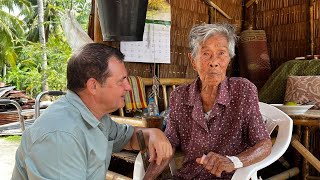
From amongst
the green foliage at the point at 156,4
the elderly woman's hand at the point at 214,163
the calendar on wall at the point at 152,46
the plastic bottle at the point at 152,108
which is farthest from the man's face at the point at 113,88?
the green foliage at the point at 156,4

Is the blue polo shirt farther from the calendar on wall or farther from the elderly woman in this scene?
the calendar on wall

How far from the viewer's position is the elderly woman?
1.71 meters

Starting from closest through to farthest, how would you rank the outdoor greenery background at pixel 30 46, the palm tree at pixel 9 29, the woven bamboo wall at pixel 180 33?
the woven bamboo wall at pixel 180 33
the outdoor greenery background at pixel 30 46
the palm tree at pixel 9 29

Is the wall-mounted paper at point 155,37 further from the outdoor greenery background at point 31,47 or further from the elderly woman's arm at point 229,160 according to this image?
the outdoor greenery background at point 31,47

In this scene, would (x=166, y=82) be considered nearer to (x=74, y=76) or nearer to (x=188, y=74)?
(x=188, y=74)

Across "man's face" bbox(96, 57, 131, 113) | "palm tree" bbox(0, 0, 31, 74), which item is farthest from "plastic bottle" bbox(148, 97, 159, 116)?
"palm tree" bbox(0, 0, 31, 74)

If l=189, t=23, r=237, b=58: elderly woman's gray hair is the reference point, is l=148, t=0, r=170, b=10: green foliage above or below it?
above

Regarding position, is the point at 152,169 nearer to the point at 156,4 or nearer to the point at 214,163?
the point at 214,163

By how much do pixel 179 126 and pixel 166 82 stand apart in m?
1.52

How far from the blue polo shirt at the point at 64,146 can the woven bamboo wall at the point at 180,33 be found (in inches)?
87.2

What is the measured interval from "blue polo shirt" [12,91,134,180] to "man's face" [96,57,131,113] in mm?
87

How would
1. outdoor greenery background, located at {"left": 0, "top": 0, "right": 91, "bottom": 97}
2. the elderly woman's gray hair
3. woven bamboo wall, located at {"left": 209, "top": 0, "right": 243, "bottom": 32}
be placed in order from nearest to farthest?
the elderly woman's gray hair → woven bamboo wall, located at {"left": 209, "top": 0, "right": 243, "bottom": 32} → outdoor greenery background, located at {"left": 0, "top": 0, "right": 91, "bottom": 97}

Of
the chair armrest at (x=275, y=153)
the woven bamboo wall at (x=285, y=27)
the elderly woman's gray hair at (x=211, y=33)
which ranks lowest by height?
the chair armrest at (x=275, y=153)

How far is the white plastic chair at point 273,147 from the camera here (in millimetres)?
1546
